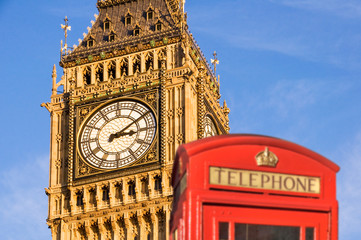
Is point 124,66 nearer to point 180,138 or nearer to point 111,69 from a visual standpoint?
point 111,69

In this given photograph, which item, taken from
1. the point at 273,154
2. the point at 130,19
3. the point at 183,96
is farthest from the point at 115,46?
the point at 273,154

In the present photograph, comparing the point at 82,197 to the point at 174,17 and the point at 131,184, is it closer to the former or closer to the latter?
the point at 131,184

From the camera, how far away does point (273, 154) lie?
19281 mm

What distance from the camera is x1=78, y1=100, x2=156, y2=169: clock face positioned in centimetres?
5538

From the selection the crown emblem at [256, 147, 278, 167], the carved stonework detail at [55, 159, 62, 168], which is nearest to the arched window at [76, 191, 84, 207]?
the carved stonework detail at [55, 159, 62, 168]

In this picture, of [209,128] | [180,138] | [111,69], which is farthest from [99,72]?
[180,138]

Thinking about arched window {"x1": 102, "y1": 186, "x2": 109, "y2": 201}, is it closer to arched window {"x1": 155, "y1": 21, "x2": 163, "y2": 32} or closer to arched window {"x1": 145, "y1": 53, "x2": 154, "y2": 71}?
arched window {"x1": 145, "y1": 53, "x2": 154, "y2": 71}

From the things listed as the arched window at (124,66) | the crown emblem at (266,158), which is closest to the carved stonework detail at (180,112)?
the arched window at (124,66)

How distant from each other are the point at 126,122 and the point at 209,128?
5497 millimetres

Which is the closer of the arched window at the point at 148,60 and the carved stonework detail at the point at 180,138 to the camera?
the carved stonework detail at the point at 180,138

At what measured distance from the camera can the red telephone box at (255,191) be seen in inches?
738

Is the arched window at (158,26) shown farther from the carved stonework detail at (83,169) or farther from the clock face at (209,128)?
the carved stonework detail at (83,169)

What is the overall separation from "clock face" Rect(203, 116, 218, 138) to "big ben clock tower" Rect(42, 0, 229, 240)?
2.3 inches

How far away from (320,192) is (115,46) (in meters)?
42.0
